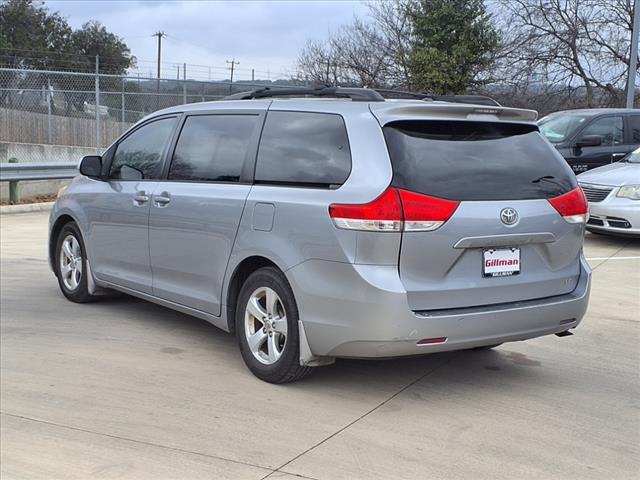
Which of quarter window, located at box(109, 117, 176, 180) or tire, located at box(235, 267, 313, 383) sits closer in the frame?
tire, located at box(235, 267, 313, 383)

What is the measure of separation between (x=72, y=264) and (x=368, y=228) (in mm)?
3796

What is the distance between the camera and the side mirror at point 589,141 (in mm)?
12227

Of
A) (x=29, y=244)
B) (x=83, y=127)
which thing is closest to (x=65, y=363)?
(x=29, y=244)

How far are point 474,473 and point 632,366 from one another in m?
2.30

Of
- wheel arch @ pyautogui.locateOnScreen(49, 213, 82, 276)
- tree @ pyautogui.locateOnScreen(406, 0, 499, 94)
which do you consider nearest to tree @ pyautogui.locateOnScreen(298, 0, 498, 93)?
tree @ pyautogui.locateOnScreen(406, 0, 499, 94)

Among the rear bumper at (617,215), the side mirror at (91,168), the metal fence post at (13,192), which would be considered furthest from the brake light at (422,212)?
the metal fence post at (13,192)

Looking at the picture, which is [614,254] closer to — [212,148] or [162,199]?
[212,148]

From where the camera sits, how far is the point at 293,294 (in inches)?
176

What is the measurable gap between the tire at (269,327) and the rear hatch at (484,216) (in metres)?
0.81

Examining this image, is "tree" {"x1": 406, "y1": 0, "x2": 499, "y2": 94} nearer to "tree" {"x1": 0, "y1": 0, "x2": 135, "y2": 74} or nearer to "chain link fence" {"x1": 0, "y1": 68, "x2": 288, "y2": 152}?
"chain link fence" {"x1": 0, "y1": 68, "x2": 288, "y2": 152}

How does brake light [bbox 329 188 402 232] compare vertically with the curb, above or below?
above

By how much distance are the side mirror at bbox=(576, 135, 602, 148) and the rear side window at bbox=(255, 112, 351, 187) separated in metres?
8.65

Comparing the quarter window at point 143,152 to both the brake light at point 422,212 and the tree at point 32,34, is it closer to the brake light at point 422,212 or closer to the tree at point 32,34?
the brake light at point 422,212

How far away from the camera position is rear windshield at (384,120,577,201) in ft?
14.0
